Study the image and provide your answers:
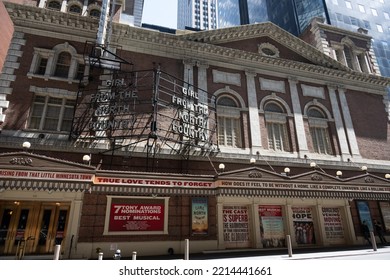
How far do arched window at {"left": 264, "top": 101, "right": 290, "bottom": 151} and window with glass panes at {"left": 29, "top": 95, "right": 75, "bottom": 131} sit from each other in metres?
14.0

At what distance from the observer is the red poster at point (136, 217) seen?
13273 millimetres

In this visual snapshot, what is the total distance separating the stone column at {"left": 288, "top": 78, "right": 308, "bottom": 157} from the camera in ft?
61.1

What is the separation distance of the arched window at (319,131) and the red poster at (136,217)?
13.6 meters

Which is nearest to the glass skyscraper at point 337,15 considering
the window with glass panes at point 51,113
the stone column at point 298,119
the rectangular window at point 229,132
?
the stone column at point 298,119

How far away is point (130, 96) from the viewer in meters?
14.8

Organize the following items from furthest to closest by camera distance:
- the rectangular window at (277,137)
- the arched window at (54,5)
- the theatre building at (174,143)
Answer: the rectangular window at (277,137) < the arched window at (54,5) < the theatre building at (174,143)

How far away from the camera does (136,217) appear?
44.7 ft

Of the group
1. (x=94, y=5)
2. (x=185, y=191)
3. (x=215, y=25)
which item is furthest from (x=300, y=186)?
(x=215, y=25)

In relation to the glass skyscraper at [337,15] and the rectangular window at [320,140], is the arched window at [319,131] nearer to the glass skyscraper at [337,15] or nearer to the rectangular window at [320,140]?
the rectangular window at [320,140]

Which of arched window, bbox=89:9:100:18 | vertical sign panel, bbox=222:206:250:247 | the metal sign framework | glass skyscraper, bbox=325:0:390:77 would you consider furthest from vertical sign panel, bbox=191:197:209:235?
glass skyscraper, bbox=325:0:390:77

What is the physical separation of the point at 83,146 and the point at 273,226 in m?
12.9

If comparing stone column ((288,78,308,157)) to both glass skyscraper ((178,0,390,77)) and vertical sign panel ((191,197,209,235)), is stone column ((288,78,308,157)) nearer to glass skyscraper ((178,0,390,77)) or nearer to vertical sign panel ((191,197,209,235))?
vertical sign panel ((191,197,209,235))

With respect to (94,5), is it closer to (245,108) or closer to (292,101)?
(245,108)

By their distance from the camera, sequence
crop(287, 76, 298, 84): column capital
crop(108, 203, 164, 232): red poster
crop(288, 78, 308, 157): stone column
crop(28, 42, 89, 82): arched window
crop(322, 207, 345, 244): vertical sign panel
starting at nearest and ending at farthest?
crop(108, 203, 164, 232): red poster < crop(28, 42, 89, 82): arched window < crop(322, 207, 345, 244): vertical sign panel < crop(288, 78, 308, 157): stone column < crop(287, 76, 298, 84): column capital
